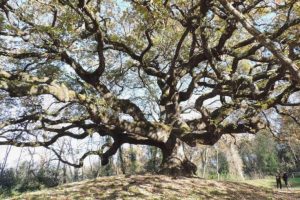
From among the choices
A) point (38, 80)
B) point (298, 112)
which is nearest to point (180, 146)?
point (38, 80)

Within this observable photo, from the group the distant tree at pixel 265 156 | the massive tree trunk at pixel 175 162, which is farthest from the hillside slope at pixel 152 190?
the distant tree at pixel 265 156

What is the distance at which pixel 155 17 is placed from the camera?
10.4m

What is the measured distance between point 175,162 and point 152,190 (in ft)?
10.6

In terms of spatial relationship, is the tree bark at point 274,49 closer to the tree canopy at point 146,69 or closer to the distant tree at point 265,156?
the tree canopy at point 146,69

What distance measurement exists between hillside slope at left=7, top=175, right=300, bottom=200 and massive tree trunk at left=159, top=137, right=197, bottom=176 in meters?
1.14

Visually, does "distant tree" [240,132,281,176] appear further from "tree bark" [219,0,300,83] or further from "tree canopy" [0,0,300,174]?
"tree bark" [219,0,300,83]

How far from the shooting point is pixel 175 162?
14.3 m

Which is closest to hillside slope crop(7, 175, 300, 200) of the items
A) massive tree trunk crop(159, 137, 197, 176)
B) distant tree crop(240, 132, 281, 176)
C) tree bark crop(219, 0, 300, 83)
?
massive tree trunk crop(159, 137, 197, 176)

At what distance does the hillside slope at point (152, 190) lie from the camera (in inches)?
426

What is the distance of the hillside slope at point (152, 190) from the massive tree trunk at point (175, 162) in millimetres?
1136

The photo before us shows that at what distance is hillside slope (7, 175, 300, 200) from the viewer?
35.5ft

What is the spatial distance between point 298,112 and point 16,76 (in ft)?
61.9

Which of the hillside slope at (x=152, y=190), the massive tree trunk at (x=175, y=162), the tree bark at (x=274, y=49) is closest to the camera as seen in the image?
the tree bark at (x=274, y=49)

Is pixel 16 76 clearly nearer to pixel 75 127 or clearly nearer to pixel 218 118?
pixel 75 127
